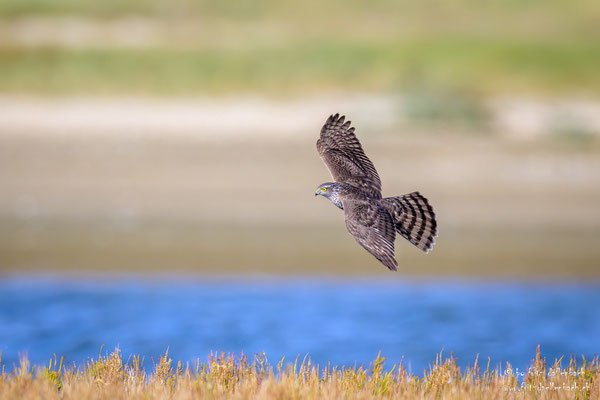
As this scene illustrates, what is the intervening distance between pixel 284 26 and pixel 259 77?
36.9 ft

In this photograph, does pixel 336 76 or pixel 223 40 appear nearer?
pixel 336 76

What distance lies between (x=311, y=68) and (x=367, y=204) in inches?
861

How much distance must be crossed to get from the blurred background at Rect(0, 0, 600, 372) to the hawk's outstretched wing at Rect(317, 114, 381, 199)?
333 cm

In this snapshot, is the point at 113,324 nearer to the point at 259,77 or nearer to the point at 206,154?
the point at 206,154

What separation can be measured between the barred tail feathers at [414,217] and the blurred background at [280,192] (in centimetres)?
375

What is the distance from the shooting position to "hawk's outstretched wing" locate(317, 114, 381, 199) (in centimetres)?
849

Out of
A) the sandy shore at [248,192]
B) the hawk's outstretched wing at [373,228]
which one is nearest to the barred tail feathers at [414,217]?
the hawk's outstretched wing at [373,228]

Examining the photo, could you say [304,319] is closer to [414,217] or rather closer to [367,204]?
[414,217]

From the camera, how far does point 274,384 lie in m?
6.85

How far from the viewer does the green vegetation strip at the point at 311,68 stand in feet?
88.3

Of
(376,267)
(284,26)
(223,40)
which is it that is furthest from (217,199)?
(284,26)

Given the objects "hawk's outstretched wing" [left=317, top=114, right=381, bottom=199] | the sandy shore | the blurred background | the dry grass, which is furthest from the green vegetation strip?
the dry grass

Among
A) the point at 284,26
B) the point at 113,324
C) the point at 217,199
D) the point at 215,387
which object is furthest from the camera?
the point at 284,26

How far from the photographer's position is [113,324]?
43.1ft
